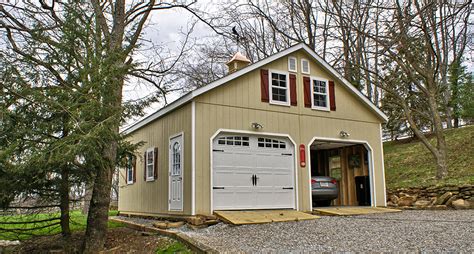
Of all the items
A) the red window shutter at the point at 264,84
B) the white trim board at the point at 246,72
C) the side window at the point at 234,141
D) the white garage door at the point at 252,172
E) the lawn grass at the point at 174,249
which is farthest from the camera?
the red window shutter at the point at 264,84

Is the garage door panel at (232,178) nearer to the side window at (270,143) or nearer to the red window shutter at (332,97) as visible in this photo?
the side window at (270,143)

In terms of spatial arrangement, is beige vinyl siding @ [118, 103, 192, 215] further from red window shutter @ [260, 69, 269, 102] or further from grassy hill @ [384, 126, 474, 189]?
grassy hill @ [384, 126, 474, 189]

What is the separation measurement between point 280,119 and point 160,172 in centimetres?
410

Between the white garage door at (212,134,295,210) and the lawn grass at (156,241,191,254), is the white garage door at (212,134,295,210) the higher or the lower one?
the higher one

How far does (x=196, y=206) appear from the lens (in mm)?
10156

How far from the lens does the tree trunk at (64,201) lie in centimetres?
863

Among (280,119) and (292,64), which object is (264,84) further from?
(292,64)

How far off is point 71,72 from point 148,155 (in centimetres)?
571

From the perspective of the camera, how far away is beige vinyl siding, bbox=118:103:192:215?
35.2ft

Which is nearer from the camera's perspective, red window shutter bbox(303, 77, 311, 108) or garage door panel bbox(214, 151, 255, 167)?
garage door panel bbox(214, 151, 255, 167)

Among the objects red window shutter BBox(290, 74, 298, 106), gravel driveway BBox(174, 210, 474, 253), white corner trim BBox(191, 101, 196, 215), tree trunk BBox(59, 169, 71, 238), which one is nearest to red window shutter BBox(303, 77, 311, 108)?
red window shutter BBox(290, 74, 298, 106)

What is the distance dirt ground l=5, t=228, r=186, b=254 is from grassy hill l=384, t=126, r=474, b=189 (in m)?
9.89

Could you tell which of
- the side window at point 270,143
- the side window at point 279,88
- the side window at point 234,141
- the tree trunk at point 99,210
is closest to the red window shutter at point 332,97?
the side window at point 279,88

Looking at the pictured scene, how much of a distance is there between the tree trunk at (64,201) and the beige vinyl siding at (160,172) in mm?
1778
